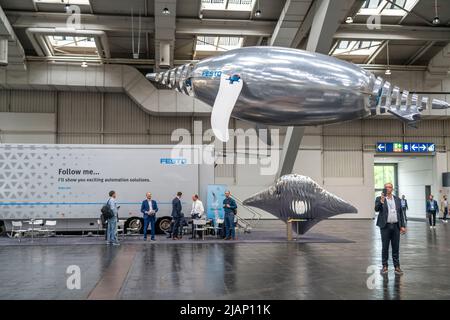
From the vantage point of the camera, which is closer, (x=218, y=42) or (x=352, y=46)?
(x=218, y=42)

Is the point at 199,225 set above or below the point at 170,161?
below

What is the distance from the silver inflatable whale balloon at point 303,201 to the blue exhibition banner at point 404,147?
1590cm

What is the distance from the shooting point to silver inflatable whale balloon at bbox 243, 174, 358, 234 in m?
15.7

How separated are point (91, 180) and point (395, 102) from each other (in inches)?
646

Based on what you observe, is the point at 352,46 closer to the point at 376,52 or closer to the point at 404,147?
the point at 376,52

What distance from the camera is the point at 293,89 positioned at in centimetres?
305

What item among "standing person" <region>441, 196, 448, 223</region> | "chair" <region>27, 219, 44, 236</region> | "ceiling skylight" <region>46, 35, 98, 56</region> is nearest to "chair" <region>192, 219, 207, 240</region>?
"chair" <region>27, 219, 44, 236</region>

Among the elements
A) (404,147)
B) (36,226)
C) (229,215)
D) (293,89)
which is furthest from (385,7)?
(293,89)

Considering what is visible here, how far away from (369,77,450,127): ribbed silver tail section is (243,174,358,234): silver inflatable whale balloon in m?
12.6

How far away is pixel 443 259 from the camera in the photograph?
459 inches

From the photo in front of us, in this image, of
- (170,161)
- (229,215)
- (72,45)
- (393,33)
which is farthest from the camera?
(72,45)

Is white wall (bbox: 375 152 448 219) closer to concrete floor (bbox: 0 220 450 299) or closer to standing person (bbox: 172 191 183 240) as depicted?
concrete floor (bbox: 0 220 450 299)
